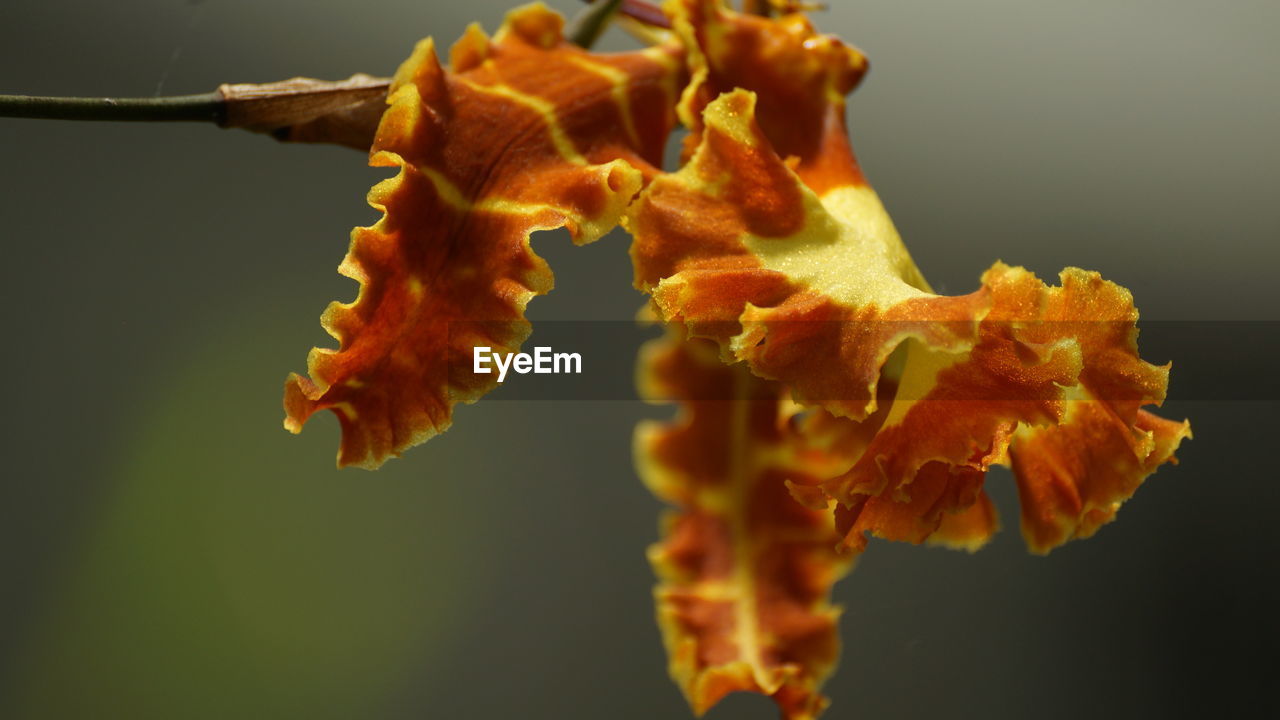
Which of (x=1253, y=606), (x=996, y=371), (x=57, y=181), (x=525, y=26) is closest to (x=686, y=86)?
(x=525, y=26)

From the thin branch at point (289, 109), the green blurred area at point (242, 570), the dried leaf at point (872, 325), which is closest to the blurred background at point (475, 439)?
the green blurred area at point (242, 570)

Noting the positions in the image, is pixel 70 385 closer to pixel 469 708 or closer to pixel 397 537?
pixel 397 537

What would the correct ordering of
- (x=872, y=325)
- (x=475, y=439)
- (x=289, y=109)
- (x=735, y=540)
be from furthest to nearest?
(x=475, y=439) → (x=735, y=540) → (x=289, y=109) → (x=872, y=325)

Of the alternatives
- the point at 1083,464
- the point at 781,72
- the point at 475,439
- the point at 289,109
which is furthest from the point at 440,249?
the point at 475,439

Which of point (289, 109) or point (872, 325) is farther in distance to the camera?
point (289, 109)

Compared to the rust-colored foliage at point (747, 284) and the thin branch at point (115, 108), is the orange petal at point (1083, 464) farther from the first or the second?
the thin branch at point (115, 108)

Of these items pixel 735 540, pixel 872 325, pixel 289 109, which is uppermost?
pixel 289 109

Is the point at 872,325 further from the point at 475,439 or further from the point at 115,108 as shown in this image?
the point at 475,439
